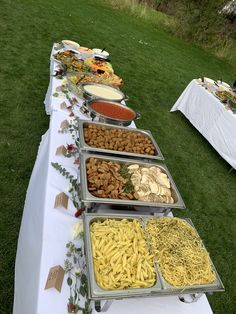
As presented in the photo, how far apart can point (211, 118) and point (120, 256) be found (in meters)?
3.37

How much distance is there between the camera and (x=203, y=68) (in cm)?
836

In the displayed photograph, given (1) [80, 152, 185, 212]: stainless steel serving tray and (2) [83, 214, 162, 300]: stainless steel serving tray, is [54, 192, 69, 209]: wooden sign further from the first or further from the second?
(2) [83, 214, 162, 300]: stainless steel serving tray

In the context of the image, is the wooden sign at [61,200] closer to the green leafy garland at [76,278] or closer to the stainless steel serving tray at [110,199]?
the stainless steel serving tray at [110,199]

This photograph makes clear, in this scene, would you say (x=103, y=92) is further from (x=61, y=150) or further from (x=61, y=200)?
(x=61, y=200)

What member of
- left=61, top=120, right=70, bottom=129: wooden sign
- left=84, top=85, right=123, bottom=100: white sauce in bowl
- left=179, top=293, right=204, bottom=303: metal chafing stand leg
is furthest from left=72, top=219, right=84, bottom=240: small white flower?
left=84, top=85, right=123, bottom=100: white sauce in bowl

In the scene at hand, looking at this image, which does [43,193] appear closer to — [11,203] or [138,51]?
Answer: [11,203]

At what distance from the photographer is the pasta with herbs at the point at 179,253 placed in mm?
1355

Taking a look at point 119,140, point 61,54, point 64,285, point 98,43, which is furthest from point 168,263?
point 98,43

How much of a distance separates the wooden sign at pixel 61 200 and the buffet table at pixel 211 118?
2.87 meters

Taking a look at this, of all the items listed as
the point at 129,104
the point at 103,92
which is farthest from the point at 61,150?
the point at 129,104

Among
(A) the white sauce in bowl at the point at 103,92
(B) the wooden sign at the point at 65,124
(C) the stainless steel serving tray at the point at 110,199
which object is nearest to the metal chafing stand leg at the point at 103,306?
(C) the stainless steel serving tray at the point at 110,199

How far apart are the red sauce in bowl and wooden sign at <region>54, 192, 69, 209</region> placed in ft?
2.93

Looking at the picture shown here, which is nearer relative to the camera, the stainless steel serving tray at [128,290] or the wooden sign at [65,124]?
the stainless steel serving tray at [128,290]

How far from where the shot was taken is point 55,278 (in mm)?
1307
